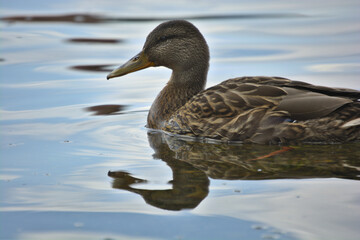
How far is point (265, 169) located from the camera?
6633mm

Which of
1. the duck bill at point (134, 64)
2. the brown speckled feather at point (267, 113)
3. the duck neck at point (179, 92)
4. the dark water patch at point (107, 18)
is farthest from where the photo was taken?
the dark water patch at point (107, 18)

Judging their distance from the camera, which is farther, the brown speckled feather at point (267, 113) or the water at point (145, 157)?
the brown speckled feather at point (267, 113)

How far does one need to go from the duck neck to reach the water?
40 cm

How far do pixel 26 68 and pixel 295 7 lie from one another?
24.5ft

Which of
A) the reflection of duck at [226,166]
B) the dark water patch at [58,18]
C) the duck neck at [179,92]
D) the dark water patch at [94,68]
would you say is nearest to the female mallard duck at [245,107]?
the duck neck at [179,92]

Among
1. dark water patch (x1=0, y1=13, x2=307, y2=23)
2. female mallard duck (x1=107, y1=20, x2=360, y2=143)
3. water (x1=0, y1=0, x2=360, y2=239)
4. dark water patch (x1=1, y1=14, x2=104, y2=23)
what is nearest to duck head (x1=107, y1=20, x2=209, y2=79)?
female mallard duck (x1=107, y1=20, x2=360, y2=143)

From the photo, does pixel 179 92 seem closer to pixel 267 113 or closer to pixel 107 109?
pixel 107 109

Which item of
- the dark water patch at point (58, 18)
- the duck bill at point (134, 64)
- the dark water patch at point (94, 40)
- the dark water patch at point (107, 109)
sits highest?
the duck bill at point (134, 64)

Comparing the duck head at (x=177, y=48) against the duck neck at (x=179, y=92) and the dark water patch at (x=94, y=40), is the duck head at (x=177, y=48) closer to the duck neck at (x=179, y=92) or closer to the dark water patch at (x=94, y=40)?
the duck neck at (x=179, y=92)

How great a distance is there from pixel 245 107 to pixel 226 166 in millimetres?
1074

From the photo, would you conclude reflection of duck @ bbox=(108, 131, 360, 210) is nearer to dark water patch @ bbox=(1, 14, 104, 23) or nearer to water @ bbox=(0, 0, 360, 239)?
water @ bbox=(0, 0, 360, 239)

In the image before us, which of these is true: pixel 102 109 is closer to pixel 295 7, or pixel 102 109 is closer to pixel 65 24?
pixel 65 24

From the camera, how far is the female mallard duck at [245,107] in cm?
734

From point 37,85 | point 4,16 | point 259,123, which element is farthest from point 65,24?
point 259,123
